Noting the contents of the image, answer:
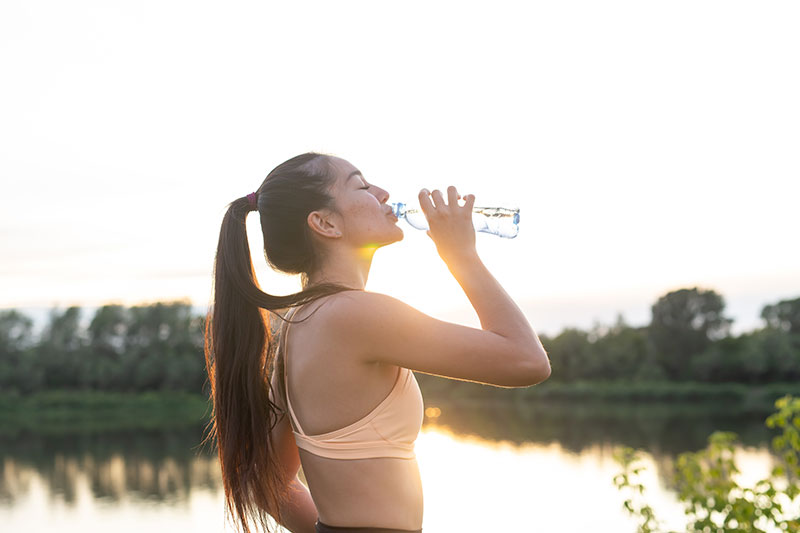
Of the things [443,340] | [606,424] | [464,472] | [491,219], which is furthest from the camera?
[606,424]

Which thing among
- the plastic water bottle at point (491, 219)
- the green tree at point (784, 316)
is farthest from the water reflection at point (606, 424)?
the plastic water bottle at point (491, 219)

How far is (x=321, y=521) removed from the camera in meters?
1.48

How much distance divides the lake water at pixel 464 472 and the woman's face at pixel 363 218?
59.9 ft

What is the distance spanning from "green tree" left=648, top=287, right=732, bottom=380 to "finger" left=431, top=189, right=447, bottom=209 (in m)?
53.4

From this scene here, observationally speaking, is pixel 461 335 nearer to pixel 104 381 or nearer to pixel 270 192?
pixel 270 192

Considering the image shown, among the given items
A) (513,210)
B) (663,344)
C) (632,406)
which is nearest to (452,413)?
(632,406)

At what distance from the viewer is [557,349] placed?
5497 cm

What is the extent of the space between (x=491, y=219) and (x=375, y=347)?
2.63ft

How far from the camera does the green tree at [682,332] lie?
5309cm

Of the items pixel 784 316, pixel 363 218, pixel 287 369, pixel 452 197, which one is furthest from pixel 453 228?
pixel 784 316

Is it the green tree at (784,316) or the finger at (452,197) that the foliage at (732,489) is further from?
the green tree at (784,316)

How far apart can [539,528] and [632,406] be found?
98.1ft

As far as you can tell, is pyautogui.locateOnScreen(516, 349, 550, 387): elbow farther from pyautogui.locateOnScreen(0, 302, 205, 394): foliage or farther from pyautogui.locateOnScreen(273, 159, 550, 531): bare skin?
pyautogui.locateOnScreen(0, 302, 205, 394): foliage

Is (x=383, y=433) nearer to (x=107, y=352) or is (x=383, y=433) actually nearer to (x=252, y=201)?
(x=252, y=201)
